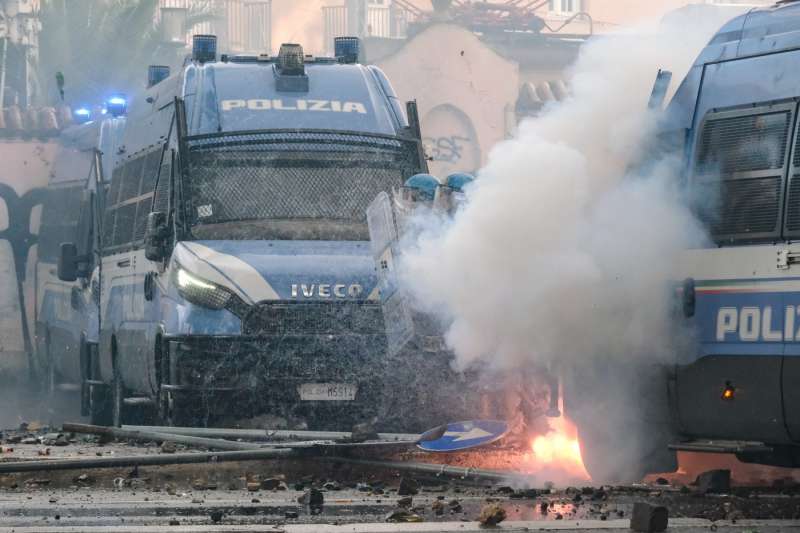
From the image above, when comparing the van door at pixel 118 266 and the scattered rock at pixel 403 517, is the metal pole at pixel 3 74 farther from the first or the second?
the scattered rock at pixel 403 517

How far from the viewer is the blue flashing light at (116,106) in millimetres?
20125

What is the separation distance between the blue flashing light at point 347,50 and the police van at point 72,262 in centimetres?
377

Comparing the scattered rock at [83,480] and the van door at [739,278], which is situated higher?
the van door at [739,278]

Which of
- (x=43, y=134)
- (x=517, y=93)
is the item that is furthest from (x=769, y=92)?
(x=517, y=93)

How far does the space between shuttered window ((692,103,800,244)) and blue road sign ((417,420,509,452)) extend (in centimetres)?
240

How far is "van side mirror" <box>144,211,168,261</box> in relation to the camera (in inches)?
575

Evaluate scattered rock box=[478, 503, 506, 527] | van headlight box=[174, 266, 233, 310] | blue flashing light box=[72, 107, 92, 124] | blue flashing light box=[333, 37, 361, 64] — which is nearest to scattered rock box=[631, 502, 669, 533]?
scattered rock box=[478, 503, 506, 527]

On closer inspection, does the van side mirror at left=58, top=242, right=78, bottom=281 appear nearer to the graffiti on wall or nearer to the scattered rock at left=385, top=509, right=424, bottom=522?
the scattered rock at left=385, top=509, right=424, bottom=522

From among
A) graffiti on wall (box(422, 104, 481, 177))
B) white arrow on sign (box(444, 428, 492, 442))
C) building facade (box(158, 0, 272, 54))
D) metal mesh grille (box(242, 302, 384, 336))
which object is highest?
building facade (box(158, 0, 272, 54))

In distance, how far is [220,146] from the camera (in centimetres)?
1468

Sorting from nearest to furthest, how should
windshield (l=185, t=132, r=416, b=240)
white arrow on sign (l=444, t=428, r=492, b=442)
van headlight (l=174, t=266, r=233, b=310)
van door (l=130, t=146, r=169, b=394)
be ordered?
white arrow on sign (l=444, t=428, r=492, b=442) → van headlight (l=174, t=266, r=233, b=310) → windshield (l=185, t=132, r=416, b=240) → van door (l=130, t=146, r=169, b=394)

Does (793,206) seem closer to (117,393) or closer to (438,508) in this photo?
(438,508)

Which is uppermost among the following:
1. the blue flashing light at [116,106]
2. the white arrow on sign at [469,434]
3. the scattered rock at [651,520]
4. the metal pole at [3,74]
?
the metal pole at [3,74]

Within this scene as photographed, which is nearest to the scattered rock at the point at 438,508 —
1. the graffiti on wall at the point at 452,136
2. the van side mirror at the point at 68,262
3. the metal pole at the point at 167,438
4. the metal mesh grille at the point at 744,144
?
the metal pole at the point at 167,438
